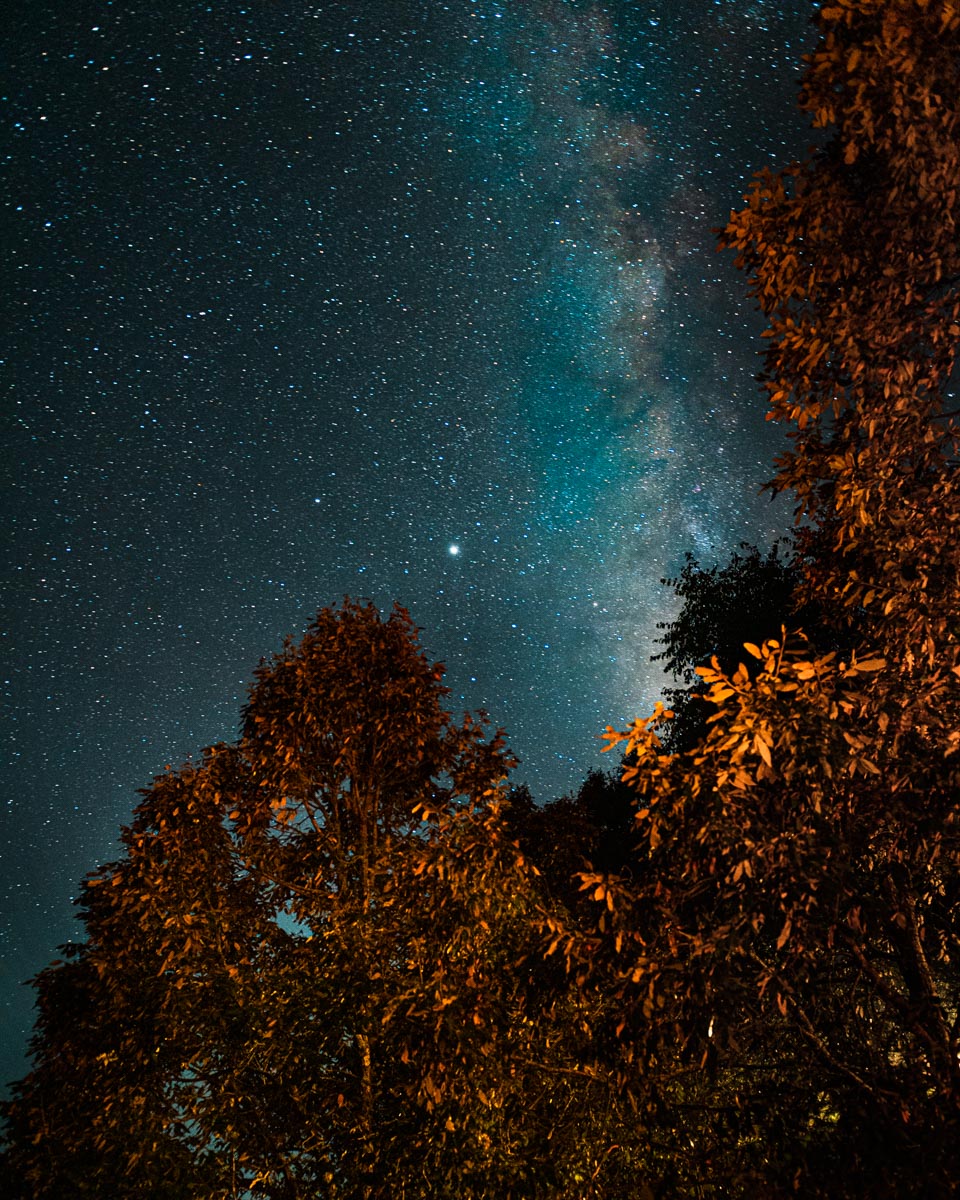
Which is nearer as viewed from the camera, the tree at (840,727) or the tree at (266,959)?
the tree at (840,727)

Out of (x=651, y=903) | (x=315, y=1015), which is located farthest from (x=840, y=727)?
(x=315, y=1015)

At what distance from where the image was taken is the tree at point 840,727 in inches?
178

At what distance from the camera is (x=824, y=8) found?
4.89 metres

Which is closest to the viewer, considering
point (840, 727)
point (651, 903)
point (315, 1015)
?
point (840, 727)

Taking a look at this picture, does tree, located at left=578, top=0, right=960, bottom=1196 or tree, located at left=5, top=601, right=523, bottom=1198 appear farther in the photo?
tree, located at left=5, top=601, right=523, bottom=1198

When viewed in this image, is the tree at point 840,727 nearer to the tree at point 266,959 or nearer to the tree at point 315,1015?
the tree at point 315,1015

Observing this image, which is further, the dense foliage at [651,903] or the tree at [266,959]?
the tree at [266,959]

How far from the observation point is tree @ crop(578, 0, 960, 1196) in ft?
14.8

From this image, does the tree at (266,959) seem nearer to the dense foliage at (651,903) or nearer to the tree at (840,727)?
the dense foliage at (651,903)

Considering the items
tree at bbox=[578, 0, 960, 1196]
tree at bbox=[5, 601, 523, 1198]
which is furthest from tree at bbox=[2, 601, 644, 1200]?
tree at bbox=[578, 0, 960, 1196]

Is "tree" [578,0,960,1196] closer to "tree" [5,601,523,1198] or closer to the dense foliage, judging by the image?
the dense foliage

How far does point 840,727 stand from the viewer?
4492 millimetres

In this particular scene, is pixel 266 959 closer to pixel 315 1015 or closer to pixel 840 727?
pixel 315 1015

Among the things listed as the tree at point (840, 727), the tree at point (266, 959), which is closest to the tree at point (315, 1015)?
the tree at point (266, 959)
